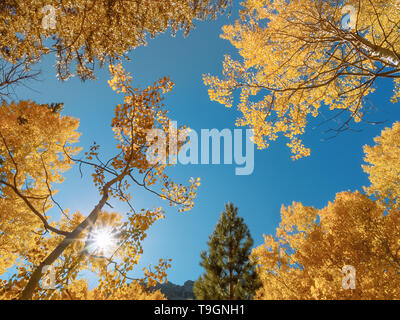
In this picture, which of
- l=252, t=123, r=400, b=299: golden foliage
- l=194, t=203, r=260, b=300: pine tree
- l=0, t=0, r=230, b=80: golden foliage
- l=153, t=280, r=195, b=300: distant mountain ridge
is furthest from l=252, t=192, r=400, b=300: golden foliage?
l=153, t=280, r=195, b=300: distant mountain ridge

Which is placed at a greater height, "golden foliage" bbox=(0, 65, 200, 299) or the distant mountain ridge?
"golden foliage" bbox=(0, 65, 200, 299)

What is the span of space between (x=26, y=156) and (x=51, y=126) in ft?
4.17

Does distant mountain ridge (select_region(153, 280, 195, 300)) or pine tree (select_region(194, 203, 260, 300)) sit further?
distant mountain ridge (select_region(153, 280, 195, 300))

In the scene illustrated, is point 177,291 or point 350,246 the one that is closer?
point 350,246

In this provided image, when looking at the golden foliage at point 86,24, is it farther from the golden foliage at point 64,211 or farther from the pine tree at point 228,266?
the pine tree at point 228,266

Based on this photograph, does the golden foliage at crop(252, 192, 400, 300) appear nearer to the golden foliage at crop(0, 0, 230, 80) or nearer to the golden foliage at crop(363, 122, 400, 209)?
the golden foliage at crop(363, 122, 400, 209)

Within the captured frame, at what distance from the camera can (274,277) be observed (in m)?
8.02

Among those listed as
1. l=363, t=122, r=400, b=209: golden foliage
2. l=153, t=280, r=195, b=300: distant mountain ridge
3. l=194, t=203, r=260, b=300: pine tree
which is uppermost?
l=363, t=122, r=400, b=209: golden foliage

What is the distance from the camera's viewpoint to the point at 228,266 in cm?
1112

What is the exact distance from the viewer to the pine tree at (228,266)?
10.4m

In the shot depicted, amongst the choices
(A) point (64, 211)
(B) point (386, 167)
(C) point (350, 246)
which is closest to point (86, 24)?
(A) point (64, 211)

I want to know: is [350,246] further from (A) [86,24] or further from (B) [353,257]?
(A) [86,24]

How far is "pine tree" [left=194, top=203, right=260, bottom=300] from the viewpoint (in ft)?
34.2
